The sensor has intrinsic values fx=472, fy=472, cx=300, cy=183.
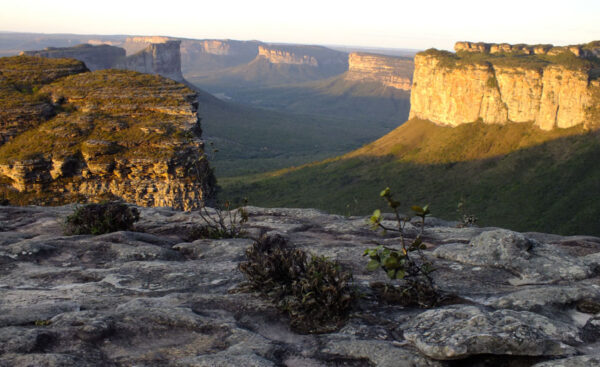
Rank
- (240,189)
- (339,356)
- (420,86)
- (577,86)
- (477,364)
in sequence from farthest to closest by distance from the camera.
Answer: (420,86)
(240,189)
(577,86)
(339,356)
(477,364)

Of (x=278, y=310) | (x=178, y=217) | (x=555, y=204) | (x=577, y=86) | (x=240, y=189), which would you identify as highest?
(x=577, y=86)

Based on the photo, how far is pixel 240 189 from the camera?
70.7 meters

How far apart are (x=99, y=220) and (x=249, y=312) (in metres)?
7.53

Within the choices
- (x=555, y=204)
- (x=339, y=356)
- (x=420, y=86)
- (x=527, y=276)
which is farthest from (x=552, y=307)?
(x=420, y=86)

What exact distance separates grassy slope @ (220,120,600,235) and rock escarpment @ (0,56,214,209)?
19.4 meters

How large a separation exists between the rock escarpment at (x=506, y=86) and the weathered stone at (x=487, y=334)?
6587cm

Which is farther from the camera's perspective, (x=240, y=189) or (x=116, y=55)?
(x=116, y=55)

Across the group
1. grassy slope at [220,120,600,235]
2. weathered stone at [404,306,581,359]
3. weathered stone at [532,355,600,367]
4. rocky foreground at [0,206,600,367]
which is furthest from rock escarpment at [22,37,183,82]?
weathered stone at [532,355,600,367]

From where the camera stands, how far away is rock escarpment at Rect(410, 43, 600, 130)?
6372 centimetres

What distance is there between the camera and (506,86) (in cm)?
7500

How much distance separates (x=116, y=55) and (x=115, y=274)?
159 metres

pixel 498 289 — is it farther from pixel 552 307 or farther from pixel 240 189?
pixel 240 189

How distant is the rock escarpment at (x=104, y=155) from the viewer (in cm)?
2969

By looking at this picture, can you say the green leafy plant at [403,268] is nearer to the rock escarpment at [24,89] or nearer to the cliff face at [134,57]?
the rock escarpment at [24,89]
